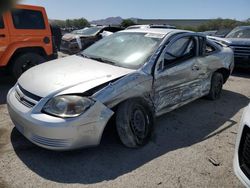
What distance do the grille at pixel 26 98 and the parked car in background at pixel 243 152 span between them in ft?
6.94

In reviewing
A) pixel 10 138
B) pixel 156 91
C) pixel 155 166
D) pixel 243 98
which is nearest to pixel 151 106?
pixel 156 91

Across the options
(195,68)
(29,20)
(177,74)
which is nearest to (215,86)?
(195,68)

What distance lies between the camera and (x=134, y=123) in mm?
3377

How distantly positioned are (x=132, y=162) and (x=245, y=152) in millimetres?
1283

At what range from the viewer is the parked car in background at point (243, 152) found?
7.37 ft

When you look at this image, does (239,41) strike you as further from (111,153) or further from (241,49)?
(111,153)

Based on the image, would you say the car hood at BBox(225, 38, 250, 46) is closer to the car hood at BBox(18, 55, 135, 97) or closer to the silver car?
the silver car

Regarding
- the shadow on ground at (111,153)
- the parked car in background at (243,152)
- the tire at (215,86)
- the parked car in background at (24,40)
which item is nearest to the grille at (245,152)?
the parked car in background at (243,152)

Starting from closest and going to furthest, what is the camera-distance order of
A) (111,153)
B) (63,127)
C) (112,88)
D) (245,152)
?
(245,152) < (63,127) < (112,88) < (111,153)

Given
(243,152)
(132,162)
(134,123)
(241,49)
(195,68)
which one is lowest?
(132,162)

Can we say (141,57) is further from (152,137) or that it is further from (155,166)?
(155,166)

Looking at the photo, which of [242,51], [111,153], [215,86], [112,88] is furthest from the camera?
[242,51]

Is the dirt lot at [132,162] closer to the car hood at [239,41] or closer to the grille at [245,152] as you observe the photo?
the grille at [245,152]

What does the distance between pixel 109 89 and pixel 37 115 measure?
0.85 meters
